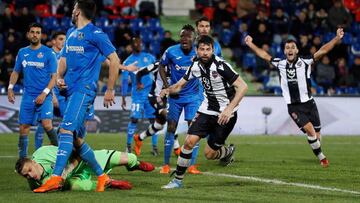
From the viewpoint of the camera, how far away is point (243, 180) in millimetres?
13258

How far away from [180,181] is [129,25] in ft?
63.7

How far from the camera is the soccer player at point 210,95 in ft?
39.4

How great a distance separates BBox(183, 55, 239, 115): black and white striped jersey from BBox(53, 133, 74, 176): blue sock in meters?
2.12

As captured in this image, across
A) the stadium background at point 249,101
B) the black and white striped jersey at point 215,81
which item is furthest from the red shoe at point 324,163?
the black and white striped jersey at point 215,81

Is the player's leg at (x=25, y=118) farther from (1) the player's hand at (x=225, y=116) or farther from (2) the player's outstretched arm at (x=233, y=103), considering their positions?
(1) the player's hand at (x=225, y=116)

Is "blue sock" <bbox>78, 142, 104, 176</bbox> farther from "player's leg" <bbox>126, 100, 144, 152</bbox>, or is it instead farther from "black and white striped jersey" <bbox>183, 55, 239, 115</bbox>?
"player's leg" <bbox>126, 100, 144, 152</bbox>

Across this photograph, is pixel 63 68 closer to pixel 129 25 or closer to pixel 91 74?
pixel 91 74

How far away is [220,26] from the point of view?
3159 centimetres

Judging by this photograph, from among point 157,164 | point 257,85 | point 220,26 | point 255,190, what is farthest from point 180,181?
point 220,26

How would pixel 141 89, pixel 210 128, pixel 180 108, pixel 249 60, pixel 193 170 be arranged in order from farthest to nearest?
pixel 249 60 < pixel 141 89 < pixel 180 108 < pixel 193 170 < pixel 210 128

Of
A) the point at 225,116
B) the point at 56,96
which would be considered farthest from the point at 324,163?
the point at 56,96

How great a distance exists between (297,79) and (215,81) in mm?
5134

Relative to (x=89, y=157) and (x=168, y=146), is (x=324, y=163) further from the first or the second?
(x=89, y=157)

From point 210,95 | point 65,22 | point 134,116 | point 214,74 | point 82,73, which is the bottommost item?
point 134,116
